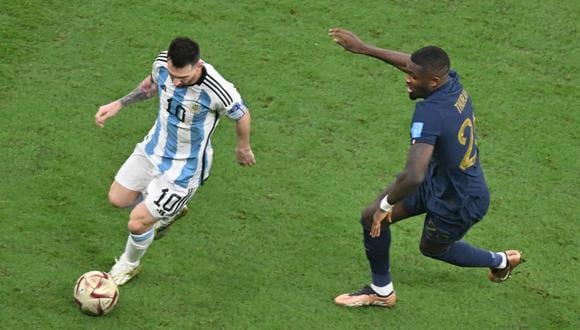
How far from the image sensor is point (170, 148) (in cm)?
733

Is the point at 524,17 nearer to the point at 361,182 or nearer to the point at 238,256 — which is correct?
the point at 361,182

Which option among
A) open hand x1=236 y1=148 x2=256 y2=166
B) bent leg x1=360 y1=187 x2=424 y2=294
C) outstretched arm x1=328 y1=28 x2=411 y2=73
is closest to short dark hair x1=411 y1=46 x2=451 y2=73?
outstretched arm x1=328 y1=28 x2=411 y2=73

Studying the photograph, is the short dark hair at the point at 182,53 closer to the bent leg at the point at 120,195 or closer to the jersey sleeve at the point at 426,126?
the bent leg at the point at 120,195

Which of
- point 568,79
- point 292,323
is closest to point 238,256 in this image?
point 292,323

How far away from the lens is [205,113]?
7180 millimetres

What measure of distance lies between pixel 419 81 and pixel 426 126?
345mm

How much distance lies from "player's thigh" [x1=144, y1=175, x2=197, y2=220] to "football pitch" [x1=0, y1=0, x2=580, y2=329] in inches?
23.2

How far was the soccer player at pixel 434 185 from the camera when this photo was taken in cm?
652

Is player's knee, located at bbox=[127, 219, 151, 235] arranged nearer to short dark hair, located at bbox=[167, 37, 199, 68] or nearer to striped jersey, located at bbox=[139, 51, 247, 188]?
striped jersey, located at bbox=[139, 51, 247, 188]

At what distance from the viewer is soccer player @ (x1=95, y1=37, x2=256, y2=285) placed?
7.09 m

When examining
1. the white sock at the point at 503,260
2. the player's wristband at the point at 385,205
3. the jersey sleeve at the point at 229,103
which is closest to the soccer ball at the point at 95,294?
the jersey sleeve at the point at 229,103

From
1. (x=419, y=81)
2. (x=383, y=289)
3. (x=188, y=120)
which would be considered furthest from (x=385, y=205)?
(x=188, y=120)

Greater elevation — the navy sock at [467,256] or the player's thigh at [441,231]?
the player's thigh at [441,231]

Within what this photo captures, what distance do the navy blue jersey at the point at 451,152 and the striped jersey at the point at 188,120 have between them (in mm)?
1382
